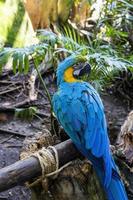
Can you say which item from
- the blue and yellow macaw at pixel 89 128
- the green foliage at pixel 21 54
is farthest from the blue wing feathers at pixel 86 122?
the green foliage at pixel 21 54

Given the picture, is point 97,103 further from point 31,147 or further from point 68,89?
point 31,147

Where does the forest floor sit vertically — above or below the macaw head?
below

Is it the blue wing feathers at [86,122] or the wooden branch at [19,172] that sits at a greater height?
the blue wing feathers at [86,122]

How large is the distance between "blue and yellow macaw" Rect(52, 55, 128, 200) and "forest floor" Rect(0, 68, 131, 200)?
46.7 inches

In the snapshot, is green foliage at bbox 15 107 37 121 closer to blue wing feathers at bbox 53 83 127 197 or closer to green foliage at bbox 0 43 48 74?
green foliage at bbox 0 43 48 74

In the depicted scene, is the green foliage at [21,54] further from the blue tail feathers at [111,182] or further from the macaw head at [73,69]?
the blue tail feathers at [111,182]

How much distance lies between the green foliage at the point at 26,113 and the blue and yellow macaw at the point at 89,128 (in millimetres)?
2034

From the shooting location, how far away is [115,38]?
4.72 metres

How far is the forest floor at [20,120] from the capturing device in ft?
10.9

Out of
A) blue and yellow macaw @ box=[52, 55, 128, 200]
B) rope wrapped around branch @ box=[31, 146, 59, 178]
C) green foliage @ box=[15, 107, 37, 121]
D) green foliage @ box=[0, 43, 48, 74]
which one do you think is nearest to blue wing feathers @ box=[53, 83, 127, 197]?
blue and yellow macaw @ box=[52, 55, 128, 200]

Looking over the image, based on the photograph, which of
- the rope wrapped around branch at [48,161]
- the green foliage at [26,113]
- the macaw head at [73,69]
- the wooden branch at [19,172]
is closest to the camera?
the wooden branch at [19,172]

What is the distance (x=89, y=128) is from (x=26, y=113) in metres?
2.21

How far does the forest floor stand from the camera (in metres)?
3.32

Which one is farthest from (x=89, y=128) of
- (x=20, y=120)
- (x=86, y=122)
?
(x=20, y=120)
